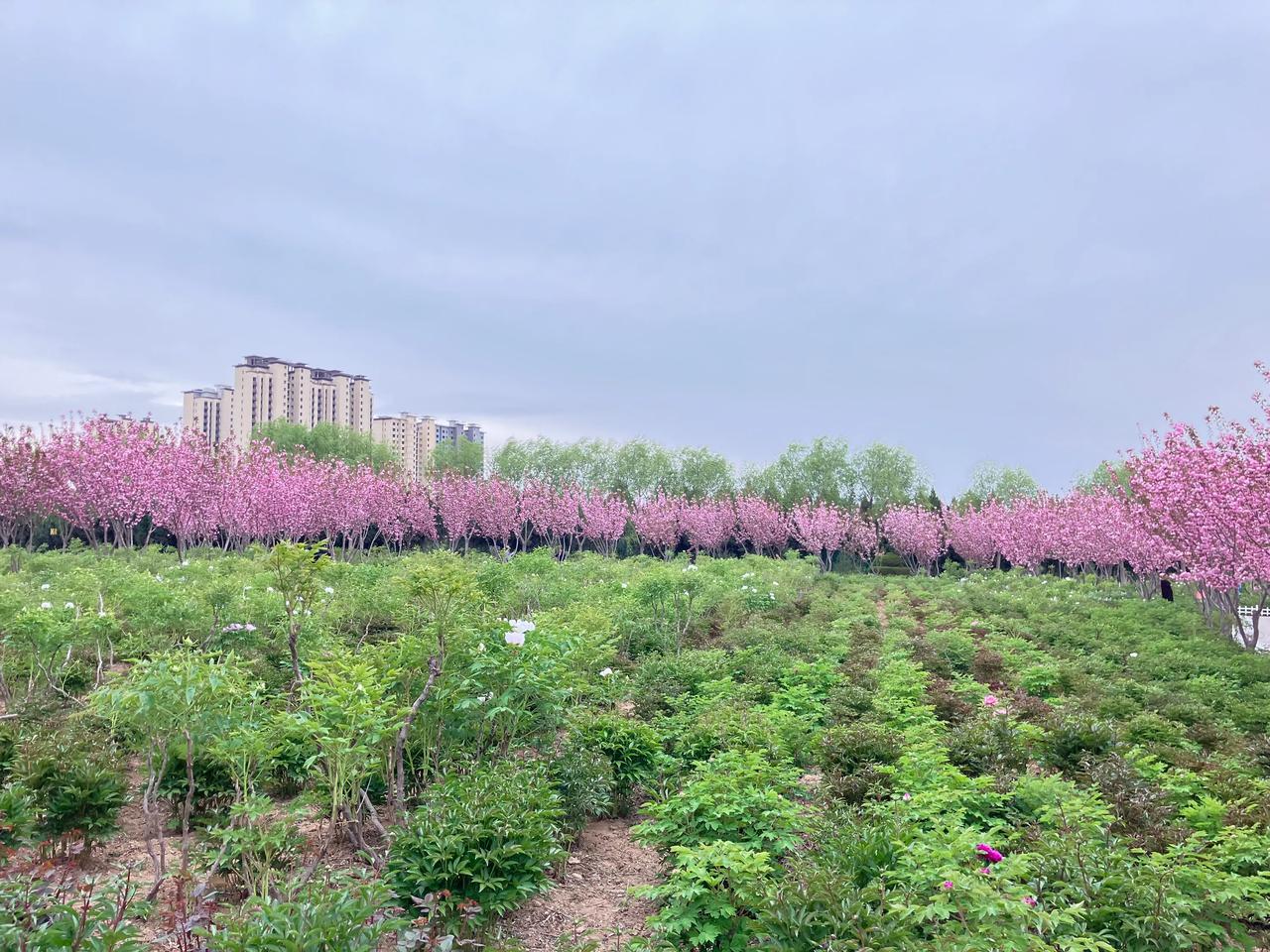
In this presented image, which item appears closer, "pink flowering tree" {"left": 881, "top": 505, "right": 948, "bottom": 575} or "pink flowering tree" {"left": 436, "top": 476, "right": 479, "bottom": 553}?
"pink flowering tree" {"left": 881, "top": 505, "right": 948, "bottom": 575}

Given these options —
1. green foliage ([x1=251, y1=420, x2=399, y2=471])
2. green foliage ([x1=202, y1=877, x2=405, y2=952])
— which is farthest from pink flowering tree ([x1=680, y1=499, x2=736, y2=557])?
green foliage ([x1=202, y1=877, x2=405, y2=952])

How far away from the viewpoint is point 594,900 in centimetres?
478

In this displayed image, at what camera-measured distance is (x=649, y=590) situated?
488 inches

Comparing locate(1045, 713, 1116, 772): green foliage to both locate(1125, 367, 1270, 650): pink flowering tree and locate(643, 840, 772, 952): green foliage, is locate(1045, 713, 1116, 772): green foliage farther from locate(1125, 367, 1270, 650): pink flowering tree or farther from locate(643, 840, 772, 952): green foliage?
locate(1125, 367, 1270, 650): pink flowering tree

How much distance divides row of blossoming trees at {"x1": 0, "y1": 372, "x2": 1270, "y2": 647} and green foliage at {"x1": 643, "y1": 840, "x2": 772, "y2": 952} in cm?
1081

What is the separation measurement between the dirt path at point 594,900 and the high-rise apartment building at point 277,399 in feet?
348

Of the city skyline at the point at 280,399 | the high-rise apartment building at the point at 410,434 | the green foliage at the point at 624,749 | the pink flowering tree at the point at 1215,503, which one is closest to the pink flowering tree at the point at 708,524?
the pink flowering tree at the point at 1215,503

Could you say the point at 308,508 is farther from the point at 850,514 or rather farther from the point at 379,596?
the point at 850,514

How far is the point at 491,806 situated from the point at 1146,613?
1712 centimetres

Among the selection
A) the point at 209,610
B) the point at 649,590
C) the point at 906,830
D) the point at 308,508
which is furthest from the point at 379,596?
the point at 308,508

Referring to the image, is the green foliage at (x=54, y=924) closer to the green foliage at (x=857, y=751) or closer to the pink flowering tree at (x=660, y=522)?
the green foliage at (x=857, y=751)

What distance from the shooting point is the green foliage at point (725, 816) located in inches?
170

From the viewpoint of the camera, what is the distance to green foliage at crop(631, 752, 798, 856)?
4.33 metres

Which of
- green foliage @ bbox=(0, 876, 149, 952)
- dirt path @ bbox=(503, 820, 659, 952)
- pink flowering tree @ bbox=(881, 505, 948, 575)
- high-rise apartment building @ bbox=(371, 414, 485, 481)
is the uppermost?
high-rise apartment building @ bbox=(371, 414, 485, 481)
